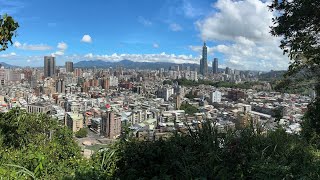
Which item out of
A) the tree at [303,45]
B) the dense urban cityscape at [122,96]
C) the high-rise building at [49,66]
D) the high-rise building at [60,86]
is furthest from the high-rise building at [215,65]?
the tree at [303,45]

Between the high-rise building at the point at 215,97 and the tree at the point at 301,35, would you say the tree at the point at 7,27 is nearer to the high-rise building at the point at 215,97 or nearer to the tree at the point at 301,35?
the tree at the point at 301,35

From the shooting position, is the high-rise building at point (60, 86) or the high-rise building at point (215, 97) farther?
the high-rise building at point (60, 86)

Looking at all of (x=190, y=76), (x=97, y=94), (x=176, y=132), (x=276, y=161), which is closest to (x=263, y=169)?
(x=276, y=161)

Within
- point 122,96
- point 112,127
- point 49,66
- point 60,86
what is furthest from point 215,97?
point 49,66

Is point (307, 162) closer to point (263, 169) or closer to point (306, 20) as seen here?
point (263, 169)

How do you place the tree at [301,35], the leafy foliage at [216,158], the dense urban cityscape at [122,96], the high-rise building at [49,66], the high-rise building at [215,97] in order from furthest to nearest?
the high-rise building at [49,66] < the high-rise building at [215,97] < the dense urban cityscape at [122,96] < the tree at [301,35] < the leafy foliage at [216,158]

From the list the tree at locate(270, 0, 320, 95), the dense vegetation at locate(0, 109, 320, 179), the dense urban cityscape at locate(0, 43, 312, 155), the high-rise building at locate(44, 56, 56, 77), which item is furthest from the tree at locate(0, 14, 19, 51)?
the high-rise building at locate(44, 56, 56, 77)

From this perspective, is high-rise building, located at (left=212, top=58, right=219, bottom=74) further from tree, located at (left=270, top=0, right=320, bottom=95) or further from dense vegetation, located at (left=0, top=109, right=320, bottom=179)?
dense vegetation, located at (left=0, top=109, right=320, bottom=179)

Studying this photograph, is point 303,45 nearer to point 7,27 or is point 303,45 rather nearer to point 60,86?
point 7,27
